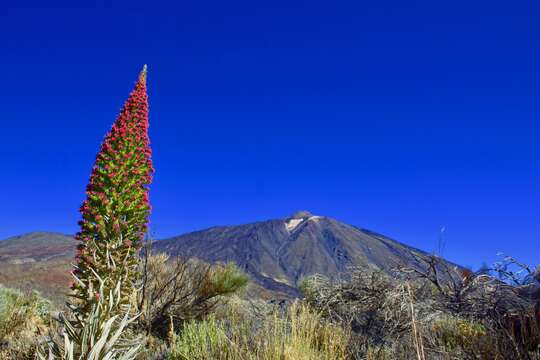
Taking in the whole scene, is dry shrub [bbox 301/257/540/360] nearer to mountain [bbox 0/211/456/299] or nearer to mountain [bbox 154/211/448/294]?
mountain [bbox 0/211/456/299]

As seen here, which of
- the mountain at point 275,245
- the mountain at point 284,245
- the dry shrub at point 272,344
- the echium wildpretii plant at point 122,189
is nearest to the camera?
the dry shrub at point 272,344

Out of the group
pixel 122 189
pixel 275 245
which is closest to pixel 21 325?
pixel 122 189

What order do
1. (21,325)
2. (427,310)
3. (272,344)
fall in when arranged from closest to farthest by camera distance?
(272,344) < (427,310) < (21,325)

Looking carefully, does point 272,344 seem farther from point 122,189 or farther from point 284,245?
point 284,245

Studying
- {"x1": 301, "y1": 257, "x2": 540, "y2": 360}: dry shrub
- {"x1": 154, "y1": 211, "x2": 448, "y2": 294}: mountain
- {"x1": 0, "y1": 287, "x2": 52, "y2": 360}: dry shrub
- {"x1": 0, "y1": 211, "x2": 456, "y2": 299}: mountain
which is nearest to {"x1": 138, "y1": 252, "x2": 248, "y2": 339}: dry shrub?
{"x1": 0, "y1": 287, "x2": 52, "y2": 360}: dry shrub

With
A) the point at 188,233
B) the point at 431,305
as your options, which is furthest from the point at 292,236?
the point at 431,305

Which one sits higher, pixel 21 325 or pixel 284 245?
pixel 284 245

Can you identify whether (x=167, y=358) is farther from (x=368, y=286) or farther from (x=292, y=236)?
(x=292, y=236)

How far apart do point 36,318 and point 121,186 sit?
186 inches

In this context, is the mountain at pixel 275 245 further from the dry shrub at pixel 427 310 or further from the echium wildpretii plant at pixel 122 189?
the echium wildpretii plant at pixel 122 189

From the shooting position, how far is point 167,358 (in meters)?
5.02

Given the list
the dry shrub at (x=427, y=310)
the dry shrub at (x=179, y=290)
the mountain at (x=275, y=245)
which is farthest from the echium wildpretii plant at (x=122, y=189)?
the mountain at (x=275, y=245)

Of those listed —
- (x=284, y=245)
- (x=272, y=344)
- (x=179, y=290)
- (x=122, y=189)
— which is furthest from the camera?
(x=284, y=245)

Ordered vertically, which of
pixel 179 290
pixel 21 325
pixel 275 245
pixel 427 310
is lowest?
pixel 21 325
